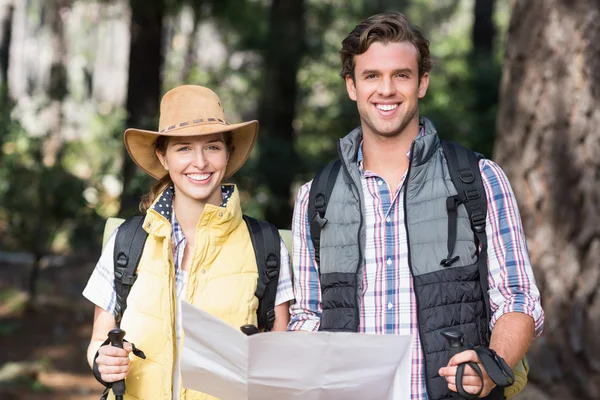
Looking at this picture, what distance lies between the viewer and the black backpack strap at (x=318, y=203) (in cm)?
310

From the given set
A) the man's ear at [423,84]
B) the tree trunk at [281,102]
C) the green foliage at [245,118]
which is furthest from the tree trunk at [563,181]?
the tree trunk at [281,102]

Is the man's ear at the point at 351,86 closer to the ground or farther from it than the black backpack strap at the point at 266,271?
farther from it

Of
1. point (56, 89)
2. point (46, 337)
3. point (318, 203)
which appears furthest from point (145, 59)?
point (318, 203)

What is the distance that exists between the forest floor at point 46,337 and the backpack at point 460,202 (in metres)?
5.41

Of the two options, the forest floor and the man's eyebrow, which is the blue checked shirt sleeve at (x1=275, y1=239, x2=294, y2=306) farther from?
the forest floor

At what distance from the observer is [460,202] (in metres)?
2.92

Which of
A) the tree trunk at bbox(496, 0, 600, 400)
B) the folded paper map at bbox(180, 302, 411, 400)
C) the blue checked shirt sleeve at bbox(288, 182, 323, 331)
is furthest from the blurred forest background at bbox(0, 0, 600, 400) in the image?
the folded paper map at bbox(180, 302, 411, 400)

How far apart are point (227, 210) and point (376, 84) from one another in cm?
76

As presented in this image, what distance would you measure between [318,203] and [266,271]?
1.14 ft

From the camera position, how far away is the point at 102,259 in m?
3.17

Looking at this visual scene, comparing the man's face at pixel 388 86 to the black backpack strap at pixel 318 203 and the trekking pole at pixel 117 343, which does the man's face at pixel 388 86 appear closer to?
the black backpack strap at pixel 318 203

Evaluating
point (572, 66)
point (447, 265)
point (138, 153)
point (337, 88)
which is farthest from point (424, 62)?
point (337, 88)

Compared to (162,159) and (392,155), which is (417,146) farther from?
(162,159)

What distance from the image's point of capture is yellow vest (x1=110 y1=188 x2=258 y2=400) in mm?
3043
